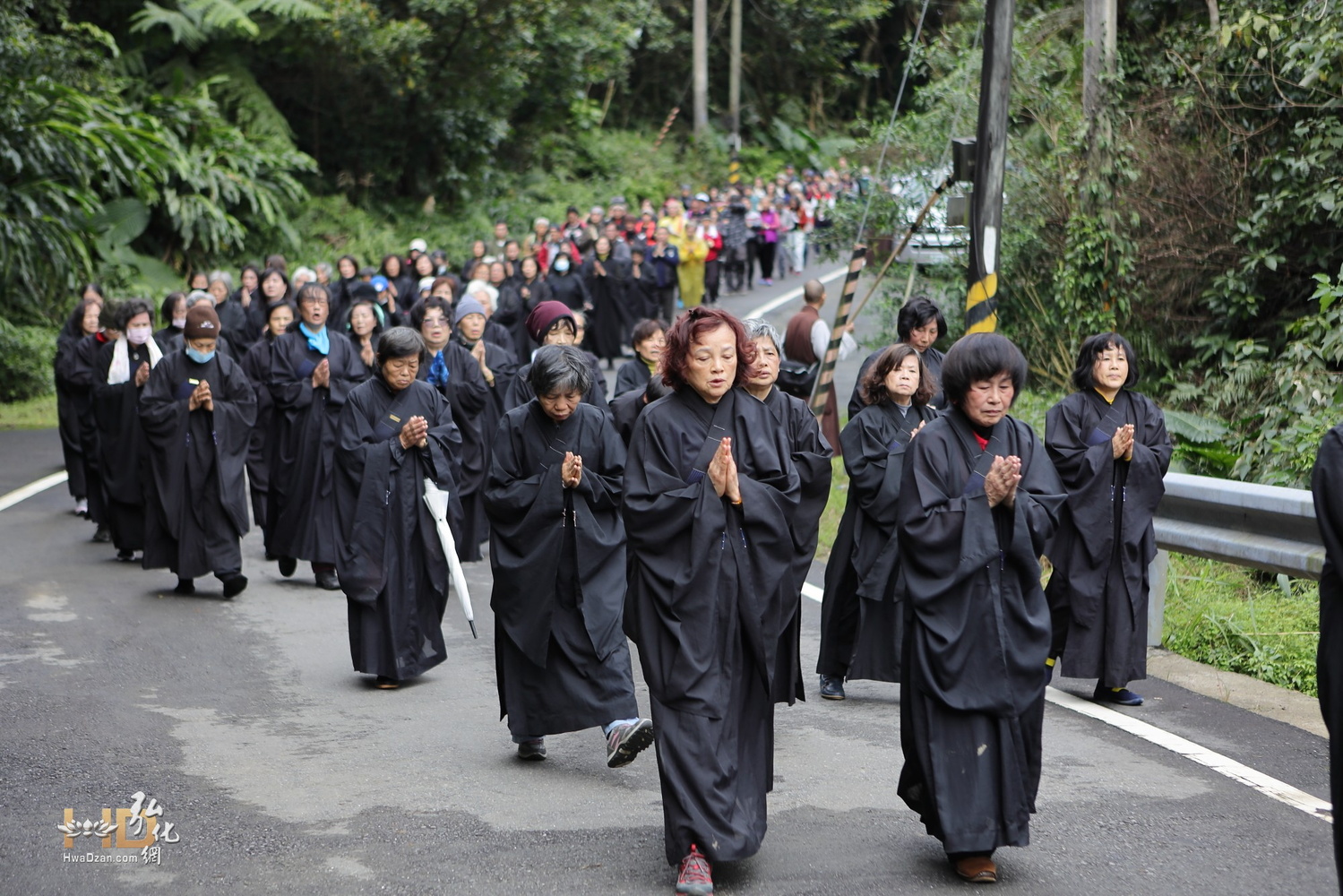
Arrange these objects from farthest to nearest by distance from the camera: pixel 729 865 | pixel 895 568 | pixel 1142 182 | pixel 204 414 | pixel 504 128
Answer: pixel 504 128
pixel 1142 182
pixel 204 414
pixel 895 568
pixel 729 865

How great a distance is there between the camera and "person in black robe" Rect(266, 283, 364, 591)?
36.1 ft

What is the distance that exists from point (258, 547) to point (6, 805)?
6822 mm

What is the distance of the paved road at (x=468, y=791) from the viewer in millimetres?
4965

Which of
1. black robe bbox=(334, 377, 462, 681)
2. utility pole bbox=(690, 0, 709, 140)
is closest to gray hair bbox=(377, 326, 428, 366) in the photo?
black robe bbox=(334, 377, 462, 681)

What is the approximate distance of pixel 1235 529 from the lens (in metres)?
7.74

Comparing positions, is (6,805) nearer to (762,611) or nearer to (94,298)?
(762,611)

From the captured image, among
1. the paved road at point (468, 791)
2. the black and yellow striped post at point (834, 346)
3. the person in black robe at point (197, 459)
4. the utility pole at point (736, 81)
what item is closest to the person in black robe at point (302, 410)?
the person in black robe at point (197, 459)

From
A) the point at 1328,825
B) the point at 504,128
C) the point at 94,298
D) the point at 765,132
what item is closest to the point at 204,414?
the point at 94,298

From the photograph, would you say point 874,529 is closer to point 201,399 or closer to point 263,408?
point 201,399

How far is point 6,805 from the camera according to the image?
18.6 feet

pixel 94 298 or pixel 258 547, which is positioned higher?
pixel 94 298

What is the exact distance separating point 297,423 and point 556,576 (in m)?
5.57

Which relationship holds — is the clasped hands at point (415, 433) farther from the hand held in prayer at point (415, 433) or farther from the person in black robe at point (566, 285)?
the person in black robe at point (566, 285)

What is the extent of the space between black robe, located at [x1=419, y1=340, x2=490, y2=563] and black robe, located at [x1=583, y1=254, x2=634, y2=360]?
12292 mm
